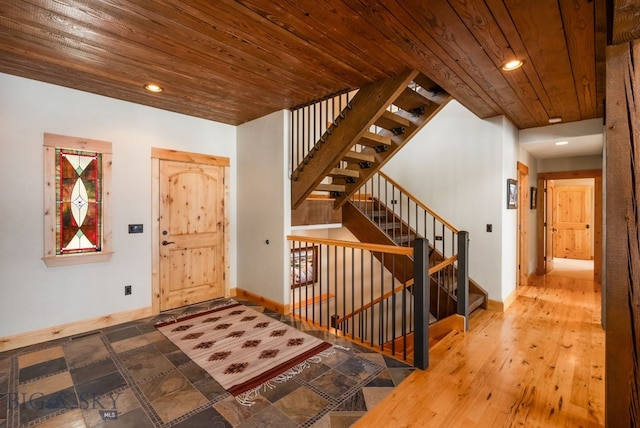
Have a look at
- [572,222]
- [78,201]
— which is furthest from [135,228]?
[572,222]

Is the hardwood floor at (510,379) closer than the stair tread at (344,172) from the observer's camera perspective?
Yes

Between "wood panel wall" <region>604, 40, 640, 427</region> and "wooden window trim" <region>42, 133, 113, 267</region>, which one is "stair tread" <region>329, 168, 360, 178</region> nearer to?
"wood panel wall" <region>604, 40, 640, 427</region>

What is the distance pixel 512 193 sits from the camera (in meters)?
4.36

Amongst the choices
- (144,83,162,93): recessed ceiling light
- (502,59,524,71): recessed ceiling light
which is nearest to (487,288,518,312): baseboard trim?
(502,59,524,71): recessed ceiling light

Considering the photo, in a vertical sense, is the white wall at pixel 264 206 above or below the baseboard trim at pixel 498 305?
above

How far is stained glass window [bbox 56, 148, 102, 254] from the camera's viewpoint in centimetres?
315

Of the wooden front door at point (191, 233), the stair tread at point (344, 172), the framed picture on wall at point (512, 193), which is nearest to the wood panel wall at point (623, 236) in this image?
the stair tread at point (344, 172)

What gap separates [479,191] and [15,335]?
5.57 m

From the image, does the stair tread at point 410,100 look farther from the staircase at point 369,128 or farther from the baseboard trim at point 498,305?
the baseboard trim at point 498,305

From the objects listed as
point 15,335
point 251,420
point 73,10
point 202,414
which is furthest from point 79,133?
point 251,420

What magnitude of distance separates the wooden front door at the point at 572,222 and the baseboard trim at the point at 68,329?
1006cm

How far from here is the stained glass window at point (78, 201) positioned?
3.15 metres

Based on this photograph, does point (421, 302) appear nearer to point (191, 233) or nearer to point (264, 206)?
point (264, 206)

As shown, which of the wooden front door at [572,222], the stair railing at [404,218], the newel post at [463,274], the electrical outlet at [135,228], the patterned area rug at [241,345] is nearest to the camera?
the patterned area rug at [241,345]
